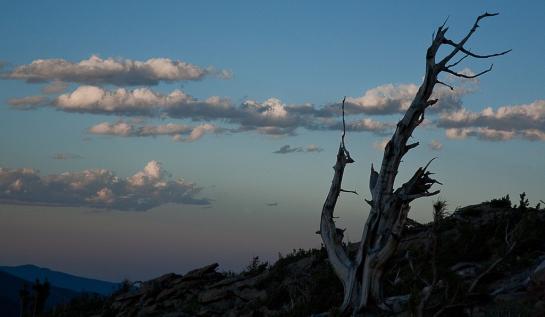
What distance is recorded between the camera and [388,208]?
19656mm

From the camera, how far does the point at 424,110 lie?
20.1 m

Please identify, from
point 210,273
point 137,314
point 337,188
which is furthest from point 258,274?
point 337,188

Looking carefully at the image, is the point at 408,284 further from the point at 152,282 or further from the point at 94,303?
the point at 94,303

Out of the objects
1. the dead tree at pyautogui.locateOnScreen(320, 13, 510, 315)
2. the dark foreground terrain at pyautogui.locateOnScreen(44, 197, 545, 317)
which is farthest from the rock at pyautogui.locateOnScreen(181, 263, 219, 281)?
the dead tree at pyautogui.locateOnScreen(320, 13, 510, 315)

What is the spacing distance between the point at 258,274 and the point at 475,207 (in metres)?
9.43

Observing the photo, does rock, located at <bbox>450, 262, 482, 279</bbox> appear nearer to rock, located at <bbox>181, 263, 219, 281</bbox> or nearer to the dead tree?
the dead tree

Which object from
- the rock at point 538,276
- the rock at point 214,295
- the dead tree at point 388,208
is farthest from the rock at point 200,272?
the rock at point 538,276

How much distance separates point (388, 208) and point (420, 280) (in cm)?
395

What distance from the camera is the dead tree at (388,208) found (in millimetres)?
19438

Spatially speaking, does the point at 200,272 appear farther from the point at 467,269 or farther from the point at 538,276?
the point at 538,276

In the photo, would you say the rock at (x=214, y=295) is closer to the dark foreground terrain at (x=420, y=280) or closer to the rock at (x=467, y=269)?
the dark foreground terrain at (x=420, y=280)

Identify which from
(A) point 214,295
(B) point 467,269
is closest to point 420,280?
(B) point 467,269

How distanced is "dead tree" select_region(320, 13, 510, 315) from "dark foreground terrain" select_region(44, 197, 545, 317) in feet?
2.49

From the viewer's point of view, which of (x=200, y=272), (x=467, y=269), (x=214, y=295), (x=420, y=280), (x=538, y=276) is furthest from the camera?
(x=200, y=272)
